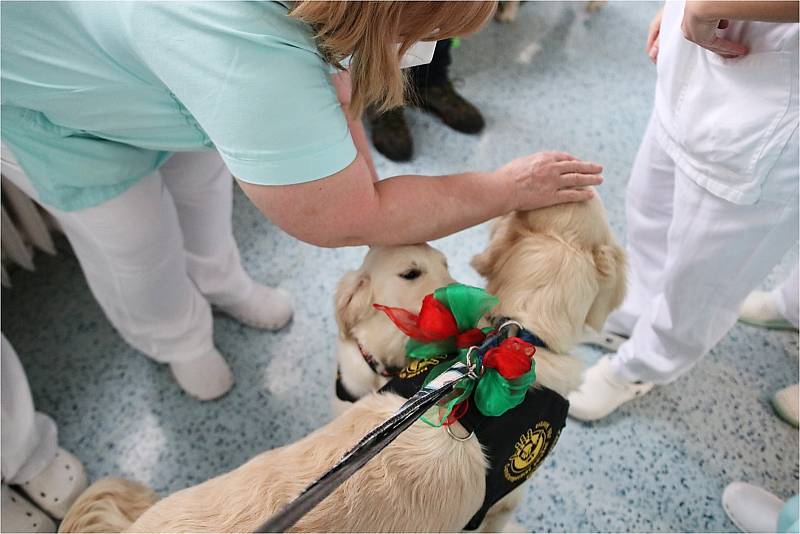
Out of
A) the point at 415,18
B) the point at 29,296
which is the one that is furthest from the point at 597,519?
the point at 29,296

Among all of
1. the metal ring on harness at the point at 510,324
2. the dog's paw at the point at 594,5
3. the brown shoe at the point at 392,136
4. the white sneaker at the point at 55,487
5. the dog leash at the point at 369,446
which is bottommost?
the white sneaker at the point at 55,487

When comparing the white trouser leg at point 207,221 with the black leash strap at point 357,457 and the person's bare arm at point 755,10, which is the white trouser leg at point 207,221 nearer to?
the black leash strap at point 357,457

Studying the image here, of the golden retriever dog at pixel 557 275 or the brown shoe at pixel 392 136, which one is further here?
the brown shoe at pixel 392 136

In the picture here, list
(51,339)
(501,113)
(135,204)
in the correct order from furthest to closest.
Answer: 1. (501,113)
2. (51,339)
3. (135,204)

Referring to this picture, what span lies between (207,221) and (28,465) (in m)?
0.54

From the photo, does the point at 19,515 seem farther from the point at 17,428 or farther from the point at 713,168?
the point at 713,168

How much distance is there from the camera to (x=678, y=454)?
1.23m

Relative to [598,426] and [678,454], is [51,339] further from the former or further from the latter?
[678,454]

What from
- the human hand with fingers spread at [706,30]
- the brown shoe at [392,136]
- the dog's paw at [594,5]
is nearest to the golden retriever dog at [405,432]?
the human hand with fingers spread at [706,30]

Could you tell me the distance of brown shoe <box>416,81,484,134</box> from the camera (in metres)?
1.81

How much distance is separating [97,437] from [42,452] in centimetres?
13

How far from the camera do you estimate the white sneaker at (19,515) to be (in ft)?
3.32

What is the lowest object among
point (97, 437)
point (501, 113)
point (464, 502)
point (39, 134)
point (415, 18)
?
point (97, 437)

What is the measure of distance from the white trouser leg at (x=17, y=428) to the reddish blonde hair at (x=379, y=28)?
0.78 m
